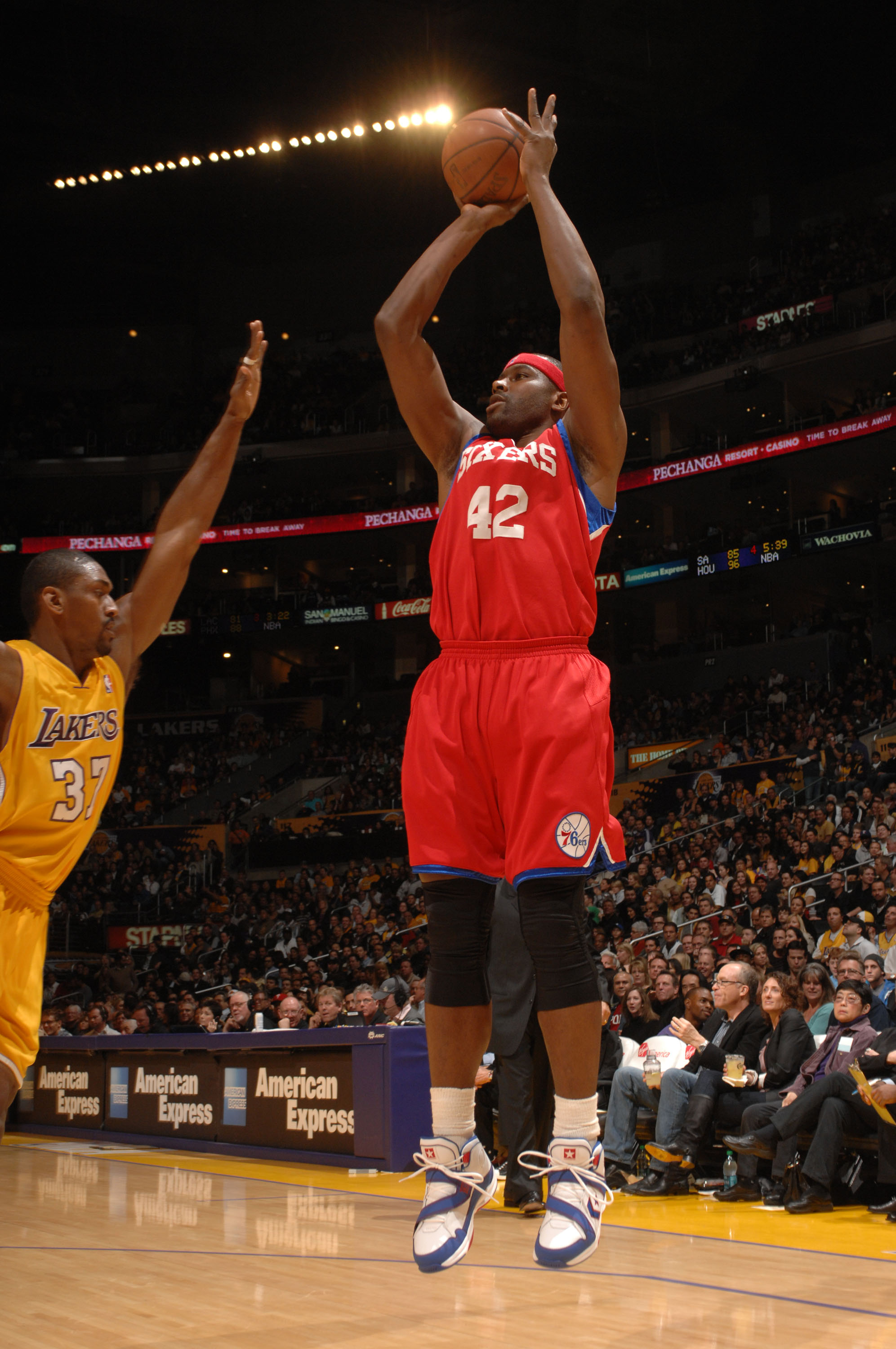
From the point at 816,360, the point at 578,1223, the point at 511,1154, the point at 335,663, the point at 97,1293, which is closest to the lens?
the point at 578,1223

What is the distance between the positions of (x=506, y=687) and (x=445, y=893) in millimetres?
562

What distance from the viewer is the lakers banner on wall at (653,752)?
1018 inches

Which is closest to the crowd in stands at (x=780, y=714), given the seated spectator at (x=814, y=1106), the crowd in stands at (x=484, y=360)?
the crowd in stands at (x=484, y=360)

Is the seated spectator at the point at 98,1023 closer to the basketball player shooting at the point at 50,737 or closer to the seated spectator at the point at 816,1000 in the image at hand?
the seated spectator at the point at 816,1000

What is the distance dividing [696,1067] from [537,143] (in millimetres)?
6302

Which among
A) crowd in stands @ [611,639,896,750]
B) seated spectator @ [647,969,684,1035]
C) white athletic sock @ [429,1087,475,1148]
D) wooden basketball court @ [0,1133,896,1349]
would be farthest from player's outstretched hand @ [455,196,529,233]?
crowd in stands @ [611,639,896,750]

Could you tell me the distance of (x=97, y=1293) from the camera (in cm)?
495

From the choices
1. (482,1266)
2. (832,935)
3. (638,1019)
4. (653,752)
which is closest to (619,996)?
(638,1019)

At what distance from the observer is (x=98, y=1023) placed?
1504 centimetres

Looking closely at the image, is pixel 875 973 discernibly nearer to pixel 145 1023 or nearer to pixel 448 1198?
pixel 448 1198

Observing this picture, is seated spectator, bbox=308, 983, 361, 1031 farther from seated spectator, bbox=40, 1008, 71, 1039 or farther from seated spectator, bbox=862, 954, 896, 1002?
seated spectator, bbox=40, 1008, 71, 1039

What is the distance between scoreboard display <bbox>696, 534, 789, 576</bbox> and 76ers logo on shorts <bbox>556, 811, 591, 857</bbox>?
24461mm

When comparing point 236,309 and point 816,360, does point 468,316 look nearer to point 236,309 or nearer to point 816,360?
point 236,309

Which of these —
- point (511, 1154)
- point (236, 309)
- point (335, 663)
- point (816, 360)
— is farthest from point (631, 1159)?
point (236, 309)
